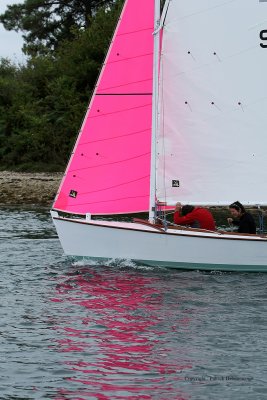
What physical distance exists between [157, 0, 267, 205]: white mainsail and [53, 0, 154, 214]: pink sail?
0.49m

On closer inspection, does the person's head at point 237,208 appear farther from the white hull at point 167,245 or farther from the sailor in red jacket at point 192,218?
the white hull at point 167,245

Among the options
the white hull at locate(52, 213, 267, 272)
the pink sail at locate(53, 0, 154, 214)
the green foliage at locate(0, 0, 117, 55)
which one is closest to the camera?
the white hull at locate(52, 213, 267, 272)

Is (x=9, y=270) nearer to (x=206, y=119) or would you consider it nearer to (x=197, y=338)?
(x=206, y=119)

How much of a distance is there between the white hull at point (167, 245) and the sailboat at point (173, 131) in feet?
0.10

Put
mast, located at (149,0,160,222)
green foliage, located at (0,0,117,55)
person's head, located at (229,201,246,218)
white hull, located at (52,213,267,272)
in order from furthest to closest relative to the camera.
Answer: green foliage, located at (0,0,117,55), person's head, located at (229,201,246,218), mast, located at (149,0,160,222), white hull, located at (52,213,267,272)

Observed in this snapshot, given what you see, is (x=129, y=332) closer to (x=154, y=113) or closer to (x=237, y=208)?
(x=237, y=208)

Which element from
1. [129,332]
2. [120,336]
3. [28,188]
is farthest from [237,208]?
[28,188]

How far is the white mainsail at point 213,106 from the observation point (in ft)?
71.4

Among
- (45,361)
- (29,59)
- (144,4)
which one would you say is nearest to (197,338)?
(45,361)

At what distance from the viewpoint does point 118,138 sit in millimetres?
22266

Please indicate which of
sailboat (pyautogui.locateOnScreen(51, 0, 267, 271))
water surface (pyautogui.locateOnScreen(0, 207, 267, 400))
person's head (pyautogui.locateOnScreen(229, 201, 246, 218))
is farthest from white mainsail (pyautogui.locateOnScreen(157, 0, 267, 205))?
water surface (pyautogui.locateOnScreen(0, 207, 267, 400))

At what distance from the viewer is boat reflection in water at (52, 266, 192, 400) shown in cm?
1303

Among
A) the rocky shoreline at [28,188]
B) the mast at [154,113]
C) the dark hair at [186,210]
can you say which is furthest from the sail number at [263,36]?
the rocky shoreline at [28,188]

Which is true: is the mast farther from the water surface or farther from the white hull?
the water surface
